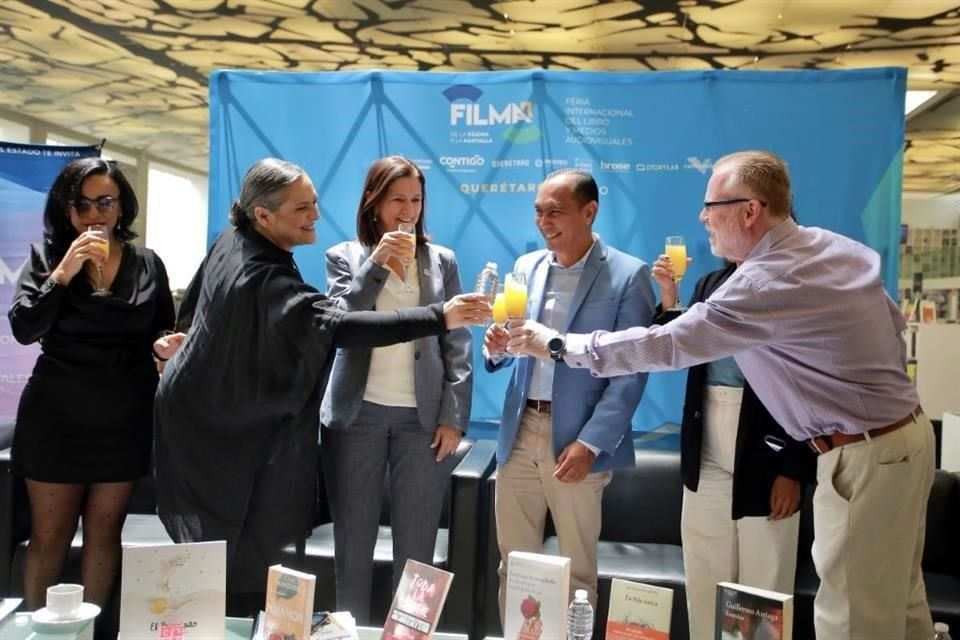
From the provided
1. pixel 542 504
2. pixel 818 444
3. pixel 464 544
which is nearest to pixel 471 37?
pixel 464 544

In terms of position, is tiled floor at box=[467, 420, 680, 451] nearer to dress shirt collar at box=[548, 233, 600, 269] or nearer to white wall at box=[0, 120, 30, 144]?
dress shirt collar at box=[548, 233, 600, 269]

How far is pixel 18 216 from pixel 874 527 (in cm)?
380

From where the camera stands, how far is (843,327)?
182 centimetres

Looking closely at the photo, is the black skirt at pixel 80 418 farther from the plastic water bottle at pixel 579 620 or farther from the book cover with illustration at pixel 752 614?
the book cover with illustration at pixel 752 614

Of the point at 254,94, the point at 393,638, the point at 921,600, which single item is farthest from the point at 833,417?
the point at 254,94

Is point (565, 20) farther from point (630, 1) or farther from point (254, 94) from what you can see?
point (254, 94)

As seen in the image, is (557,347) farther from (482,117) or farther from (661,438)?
(482,117)

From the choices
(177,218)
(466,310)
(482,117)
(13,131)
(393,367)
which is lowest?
(393,367)

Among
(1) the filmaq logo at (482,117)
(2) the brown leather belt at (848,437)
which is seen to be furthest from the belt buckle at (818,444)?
(1) the filmaq logo at (482,117)

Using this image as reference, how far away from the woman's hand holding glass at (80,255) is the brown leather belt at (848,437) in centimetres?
199

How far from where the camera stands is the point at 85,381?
2438 mm

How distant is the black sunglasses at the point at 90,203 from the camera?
2496 mm

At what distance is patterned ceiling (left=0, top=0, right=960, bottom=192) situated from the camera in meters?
5.62

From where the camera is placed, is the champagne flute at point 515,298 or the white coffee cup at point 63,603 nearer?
the white coffee cup at point 63,603
